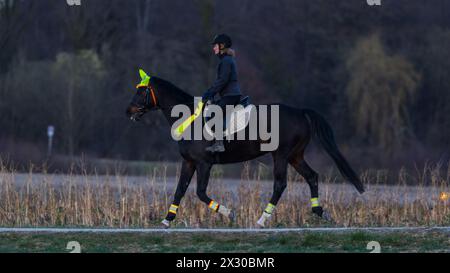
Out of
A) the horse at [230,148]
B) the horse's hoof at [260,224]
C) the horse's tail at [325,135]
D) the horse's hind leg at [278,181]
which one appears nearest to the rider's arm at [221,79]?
the horse at [230,148]

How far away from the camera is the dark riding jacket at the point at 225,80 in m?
13.5

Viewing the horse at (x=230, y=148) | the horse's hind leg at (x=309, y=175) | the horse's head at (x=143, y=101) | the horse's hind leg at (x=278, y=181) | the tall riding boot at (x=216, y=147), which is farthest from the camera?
the horse's hind leg at (x=309, y=175)

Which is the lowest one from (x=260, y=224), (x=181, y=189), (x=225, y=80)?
(x=260, y=224)

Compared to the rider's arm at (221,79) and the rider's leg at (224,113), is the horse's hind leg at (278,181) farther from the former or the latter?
the rider's arm at (221,79)

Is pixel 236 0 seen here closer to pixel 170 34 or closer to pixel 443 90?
pixel 170 34

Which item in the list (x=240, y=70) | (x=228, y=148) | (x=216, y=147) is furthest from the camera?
(x=240, y=70)

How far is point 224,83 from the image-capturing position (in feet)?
44.3

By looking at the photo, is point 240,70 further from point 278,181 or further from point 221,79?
point 221,79

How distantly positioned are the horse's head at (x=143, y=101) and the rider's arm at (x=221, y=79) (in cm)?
98

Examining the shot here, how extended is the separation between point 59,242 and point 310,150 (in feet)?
74.8

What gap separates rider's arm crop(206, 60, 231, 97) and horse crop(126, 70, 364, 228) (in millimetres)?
452

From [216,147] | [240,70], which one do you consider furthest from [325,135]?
[240,70]

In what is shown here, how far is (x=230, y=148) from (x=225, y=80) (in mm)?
1056

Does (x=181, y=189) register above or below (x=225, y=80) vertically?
below
